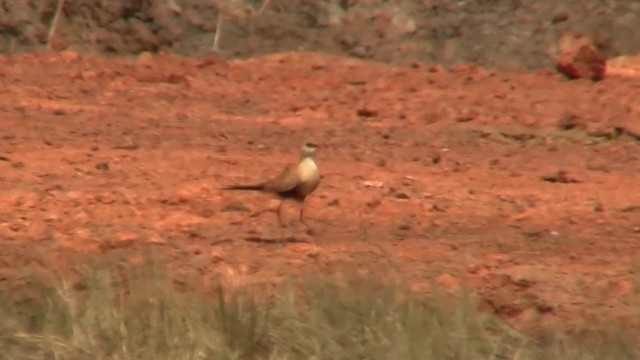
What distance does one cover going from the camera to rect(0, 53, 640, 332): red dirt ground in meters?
8.89

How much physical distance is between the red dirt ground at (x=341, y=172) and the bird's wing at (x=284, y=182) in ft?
0.81

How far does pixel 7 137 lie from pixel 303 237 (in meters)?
2.66

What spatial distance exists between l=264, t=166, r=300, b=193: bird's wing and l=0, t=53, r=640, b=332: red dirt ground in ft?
0.81

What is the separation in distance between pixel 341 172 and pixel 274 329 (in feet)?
10.1

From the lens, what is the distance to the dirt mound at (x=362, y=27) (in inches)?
558

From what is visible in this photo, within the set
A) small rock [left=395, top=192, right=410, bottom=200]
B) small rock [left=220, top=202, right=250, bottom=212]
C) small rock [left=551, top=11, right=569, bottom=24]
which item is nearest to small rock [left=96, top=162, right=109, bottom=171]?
small rock [left=220, top=202, right=250, bottom=212]

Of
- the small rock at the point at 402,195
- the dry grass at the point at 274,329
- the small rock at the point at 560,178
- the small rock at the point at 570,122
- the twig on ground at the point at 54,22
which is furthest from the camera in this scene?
the twig on ground at the point at 54,22

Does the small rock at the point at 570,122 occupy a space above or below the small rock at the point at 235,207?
above

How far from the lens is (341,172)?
1076 centimetres

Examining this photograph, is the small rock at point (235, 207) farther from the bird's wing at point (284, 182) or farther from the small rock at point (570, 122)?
the small rock at point (570, 122)

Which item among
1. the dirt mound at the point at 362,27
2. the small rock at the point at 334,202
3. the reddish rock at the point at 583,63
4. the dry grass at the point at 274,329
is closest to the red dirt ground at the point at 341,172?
the small rock at the point at 334,202

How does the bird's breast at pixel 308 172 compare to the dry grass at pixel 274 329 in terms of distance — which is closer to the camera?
the dry grass at pixel 274 329

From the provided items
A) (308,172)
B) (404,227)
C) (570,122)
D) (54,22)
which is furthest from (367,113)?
(308,172)

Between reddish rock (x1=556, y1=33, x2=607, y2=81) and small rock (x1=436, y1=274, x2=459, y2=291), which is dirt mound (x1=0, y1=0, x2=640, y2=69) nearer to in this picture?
reddish rock (x1=556, y1=33, x2=607, y2=81)
